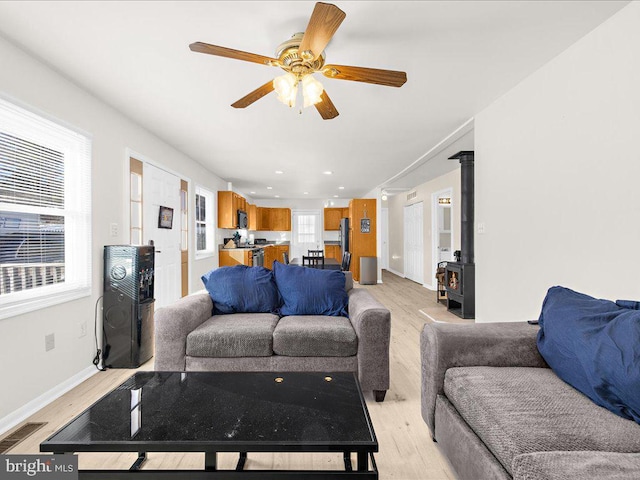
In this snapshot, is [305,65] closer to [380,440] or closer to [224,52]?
[224,52]

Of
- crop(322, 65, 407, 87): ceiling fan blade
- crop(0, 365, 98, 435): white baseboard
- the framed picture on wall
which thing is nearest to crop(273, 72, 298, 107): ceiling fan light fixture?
crop(322, 65, 407, 87): ceiling fan blade

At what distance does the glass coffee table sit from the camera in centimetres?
112

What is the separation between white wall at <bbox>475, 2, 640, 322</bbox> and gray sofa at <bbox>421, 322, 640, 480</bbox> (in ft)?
2.71

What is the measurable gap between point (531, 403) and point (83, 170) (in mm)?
3612

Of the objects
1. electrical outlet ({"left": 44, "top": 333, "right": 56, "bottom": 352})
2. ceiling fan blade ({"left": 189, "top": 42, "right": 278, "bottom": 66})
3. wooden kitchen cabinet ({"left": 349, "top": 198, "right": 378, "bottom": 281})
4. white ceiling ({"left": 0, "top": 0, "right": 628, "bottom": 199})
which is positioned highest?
white ceiling ({"left": 0, "top": 0, "right": 628, "bottom": 199})

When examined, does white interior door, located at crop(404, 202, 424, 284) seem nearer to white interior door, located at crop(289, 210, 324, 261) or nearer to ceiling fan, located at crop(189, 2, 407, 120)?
white interior door, located at crop(289, 210, 324, 261)

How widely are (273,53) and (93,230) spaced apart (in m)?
2.25

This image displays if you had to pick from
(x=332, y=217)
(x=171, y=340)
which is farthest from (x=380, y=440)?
(x=332, y=217)

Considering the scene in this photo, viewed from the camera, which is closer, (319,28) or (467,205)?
(319,28)

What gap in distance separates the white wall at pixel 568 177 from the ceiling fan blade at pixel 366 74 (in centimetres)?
127

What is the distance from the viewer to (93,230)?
2.99 m

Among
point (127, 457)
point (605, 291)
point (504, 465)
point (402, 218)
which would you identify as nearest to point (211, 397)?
point (127, 457)

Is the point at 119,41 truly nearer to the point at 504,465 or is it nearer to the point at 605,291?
the point at 504,465

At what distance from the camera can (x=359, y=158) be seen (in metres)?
5.55
